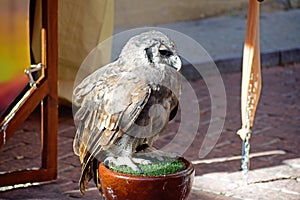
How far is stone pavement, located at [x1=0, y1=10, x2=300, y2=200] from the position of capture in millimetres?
4414

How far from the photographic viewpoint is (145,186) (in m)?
3.09

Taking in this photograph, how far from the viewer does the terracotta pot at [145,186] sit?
309 centimetres

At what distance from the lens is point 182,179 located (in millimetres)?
3146

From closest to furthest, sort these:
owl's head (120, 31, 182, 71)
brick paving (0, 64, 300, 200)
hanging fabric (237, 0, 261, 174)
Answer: owl's head (120, 31, 182, 71)
hanging fabric (237, 0, 261, 174)
brick paving (0, 64, 300, 200)

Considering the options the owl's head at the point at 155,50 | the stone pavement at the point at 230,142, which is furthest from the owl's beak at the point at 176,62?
the stone pavement at the point at 230,142

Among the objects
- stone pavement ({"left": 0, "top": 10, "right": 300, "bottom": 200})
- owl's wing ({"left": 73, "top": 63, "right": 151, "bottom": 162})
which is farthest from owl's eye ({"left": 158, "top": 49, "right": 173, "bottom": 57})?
stone pavement ({"left": 0, "top": 10, "right": 300, "bottom": 200})

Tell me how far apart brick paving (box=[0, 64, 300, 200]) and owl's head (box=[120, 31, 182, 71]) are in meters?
0.76

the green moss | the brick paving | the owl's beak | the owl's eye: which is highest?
the owl's eye

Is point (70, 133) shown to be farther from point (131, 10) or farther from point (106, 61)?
point (131, 10)

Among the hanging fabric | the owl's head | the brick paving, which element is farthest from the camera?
the brick paving

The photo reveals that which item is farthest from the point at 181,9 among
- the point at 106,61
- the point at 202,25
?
the point at 106,61

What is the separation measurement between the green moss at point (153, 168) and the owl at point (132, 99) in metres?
0.02

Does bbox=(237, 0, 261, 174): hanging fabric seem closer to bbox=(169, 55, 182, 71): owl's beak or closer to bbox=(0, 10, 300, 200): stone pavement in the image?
bbox=(0, 10, 300, 200): stone pavement

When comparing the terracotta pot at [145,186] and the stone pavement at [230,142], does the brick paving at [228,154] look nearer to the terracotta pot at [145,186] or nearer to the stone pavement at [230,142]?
the stone pavement at [230,142]
